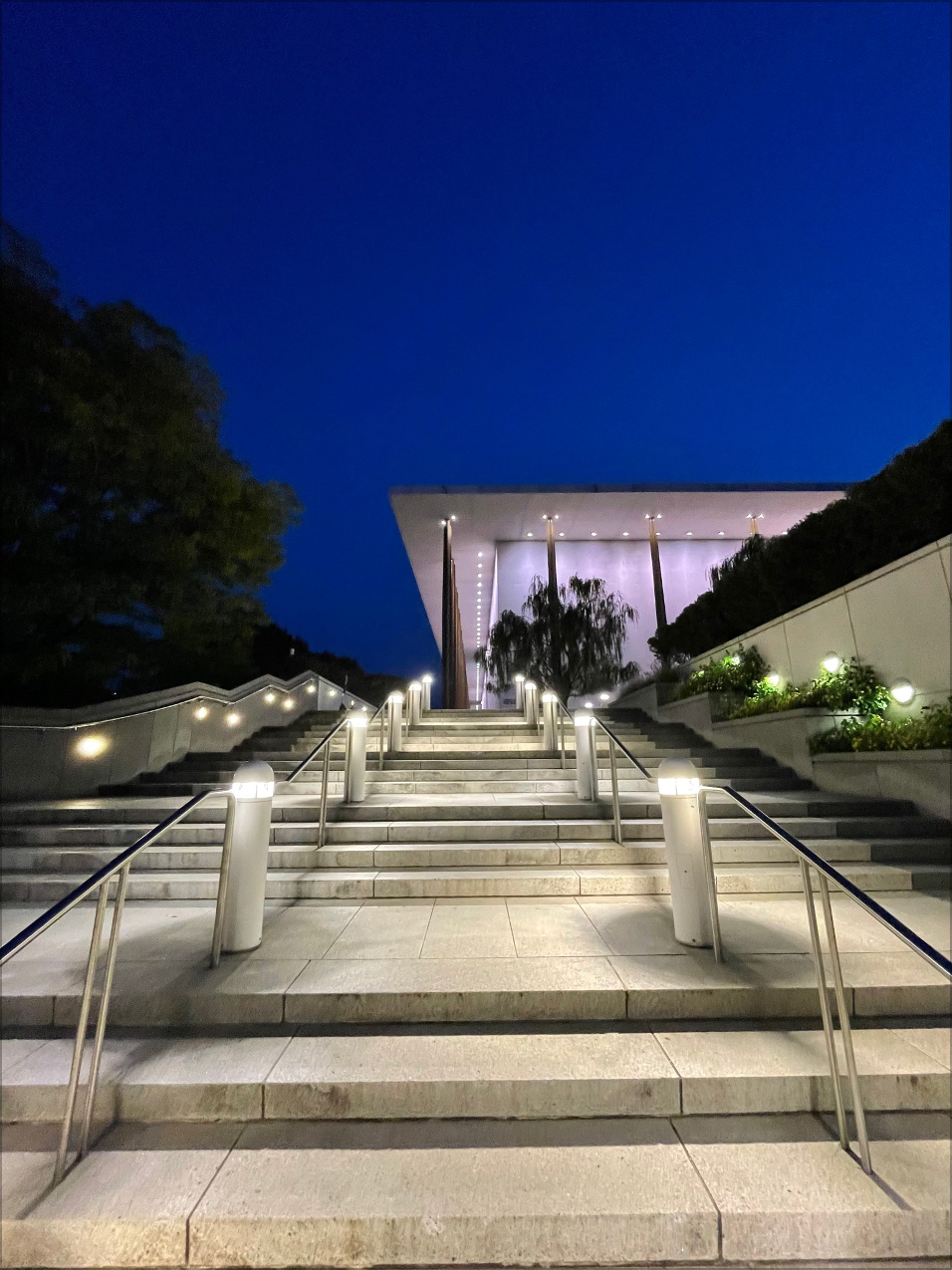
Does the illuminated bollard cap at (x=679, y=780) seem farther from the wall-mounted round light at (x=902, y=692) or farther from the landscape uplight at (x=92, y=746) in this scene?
the landscape uplight at (x=92, y=746)

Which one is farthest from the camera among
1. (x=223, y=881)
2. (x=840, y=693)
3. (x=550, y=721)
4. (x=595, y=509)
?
(x=595, y=509)

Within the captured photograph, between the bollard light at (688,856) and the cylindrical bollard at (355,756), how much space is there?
3.78 meters

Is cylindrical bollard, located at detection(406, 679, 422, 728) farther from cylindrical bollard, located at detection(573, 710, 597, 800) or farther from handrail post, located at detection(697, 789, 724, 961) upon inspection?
handrail post, located at detection(697, 789, 724, 961)

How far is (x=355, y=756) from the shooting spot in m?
6.55

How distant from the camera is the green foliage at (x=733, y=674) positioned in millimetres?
9805

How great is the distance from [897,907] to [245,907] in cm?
471

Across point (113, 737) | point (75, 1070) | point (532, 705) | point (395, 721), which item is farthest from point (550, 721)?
point (75, 1070)

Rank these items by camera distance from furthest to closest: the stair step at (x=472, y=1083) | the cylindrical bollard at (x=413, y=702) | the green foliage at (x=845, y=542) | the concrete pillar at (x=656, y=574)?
1. the concrete pillar at (x=656, y=574)
2. the cylindrical bollard at (x=413, y=702)
3. the green foliage at (x=845, y=542)
4. the stair step at (x=472, y=1083)

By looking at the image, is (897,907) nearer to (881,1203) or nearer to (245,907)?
(881,1203)

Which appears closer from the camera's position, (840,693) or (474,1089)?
(474,1089)

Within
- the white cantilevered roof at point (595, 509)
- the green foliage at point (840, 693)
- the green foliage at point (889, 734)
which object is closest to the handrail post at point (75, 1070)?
the green foliage at point (889, 734)

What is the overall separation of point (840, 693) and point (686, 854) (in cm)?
508

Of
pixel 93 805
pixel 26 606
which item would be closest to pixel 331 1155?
pixel 93 805

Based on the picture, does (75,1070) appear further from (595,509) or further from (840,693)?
(595,509)
